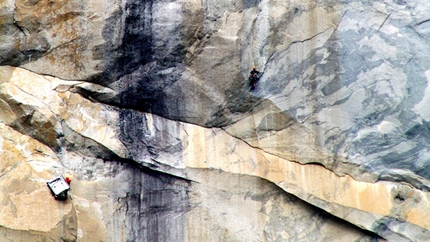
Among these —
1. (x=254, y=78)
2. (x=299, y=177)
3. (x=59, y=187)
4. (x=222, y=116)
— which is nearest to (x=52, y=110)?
(x=59, y=187)

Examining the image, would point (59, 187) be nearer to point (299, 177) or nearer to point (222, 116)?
point (222, 116)

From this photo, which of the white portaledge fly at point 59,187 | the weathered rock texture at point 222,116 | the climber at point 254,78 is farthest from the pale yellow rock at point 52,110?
the climber at point 254,78

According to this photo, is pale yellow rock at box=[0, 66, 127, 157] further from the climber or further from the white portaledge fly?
A: the climber

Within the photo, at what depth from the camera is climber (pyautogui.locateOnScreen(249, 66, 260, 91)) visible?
11.0 meters

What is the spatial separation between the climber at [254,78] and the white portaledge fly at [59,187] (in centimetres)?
352

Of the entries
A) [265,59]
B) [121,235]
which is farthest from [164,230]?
[265,59]

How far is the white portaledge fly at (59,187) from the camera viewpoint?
34.5 ft

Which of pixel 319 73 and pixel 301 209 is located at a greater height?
pixel 319 73

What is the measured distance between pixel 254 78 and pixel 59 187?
3717 mm

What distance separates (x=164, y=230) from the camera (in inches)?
424

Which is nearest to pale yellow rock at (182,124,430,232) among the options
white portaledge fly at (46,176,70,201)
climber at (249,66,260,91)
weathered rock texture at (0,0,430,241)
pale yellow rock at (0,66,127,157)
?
weathered rock texture at (0,0,430,241)

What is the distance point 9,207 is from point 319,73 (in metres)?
5.63

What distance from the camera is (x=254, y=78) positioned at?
36.3 feet

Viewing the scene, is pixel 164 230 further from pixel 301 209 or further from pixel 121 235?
pixel 301 209
